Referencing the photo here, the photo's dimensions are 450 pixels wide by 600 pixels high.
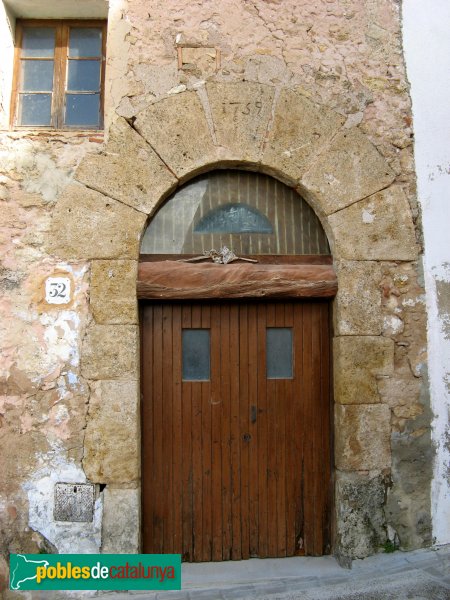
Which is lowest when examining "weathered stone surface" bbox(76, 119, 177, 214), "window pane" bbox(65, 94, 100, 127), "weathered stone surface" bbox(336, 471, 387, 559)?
"weathered stone surface" bbox(336, 471, 387, 559)

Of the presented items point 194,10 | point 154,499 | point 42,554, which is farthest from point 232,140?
point 42,554

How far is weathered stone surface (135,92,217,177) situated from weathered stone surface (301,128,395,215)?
761 millimetres

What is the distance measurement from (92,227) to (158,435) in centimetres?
151

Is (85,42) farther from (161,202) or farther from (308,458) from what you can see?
(308,458)

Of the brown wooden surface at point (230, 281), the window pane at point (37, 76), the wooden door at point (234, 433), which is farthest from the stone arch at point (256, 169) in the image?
the window pane at point (37, 76)

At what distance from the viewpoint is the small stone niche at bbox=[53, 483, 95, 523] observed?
3.43m

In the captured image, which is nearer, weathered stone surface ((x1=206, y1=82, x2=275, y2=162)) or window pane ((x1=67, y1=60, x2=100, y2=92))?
weathered stone surface ((x1=206, y1=82, x2=275, y2=162))

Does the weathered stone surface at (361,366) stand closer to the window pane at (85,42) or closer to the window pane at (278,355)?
the window pane at (278,355)

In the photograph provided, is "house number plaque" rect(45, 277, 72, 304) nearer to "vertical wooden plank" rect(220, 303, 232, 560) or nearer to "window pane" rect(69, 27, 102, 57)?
"vertical wooden plank" rect(220, 303, 232, 560)

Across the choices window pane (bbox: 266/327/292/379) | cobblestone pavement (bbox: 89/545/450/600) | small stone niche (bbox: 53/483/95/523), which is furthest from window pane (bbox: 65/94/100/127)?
cobblestone pavement (bbox: 89/545/450/600)

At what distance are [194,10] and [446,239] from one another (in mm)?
2449

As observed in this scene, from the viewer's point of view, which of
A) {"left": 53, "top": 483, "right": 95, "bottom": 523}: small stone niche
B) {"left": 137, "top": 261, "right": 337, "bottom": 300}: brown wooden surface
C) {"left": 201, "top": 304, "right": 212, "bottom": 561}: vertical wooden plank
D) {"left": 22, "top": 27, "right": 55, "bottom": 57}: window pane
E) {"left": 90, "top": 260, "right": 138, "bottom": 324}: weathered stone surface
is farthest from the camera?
{"left": 22, "top": 27, "right": 55, "bottom": 57}: window pane

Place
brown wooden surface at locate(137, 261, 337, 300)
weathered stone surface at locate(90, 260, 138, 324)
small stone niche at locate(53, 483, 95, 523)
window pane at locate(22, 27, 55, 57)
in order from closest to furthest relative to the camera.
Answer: small stone niche at locate(53, 483, 95, 523)
weathered stone surface at locate(90, 260, 138, 324)
brown wooden surface at locate(137, 261, 337, 300)
window pane at locate(22, 27, 55, 57)

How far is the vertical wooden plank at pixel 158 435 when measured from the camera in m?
3.70
